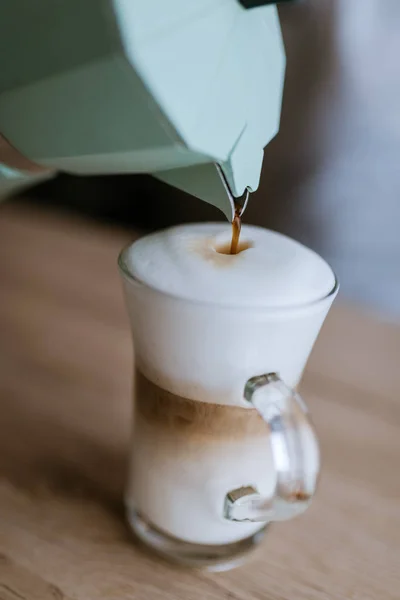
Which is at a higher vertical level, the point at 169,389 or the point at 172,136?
the point at 172,136

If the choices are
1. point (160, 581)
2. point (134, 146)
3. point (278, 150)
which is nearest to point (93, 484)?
point (160, 581)

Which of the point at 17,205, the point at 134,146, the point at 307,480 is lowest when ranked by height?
the point at 17,205

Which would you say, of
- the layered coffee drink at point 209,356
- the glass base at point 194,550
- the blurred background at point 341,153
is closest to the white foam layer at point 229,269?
the layered coffee drink at point 209,356

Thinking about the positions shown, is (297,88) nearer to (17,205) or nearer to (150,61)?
(17,205)

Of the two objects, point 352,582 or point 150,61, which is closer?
point 150,61

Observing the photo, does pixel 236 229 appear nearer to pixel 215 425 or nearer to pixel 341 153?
pixel 215 425

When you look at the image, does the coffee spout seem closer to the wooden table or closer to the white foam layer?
the white foam layer
